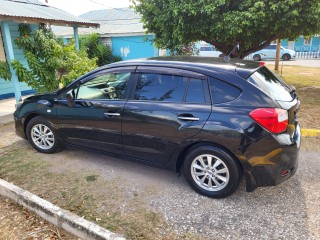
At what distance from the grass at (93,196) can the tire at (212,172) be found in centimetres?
59

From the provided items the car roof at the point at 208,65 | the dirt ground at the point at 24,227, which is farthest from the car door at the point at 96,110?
the dirt ground at the point at 24,227

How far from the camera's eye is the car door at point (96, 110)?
12.0 ft

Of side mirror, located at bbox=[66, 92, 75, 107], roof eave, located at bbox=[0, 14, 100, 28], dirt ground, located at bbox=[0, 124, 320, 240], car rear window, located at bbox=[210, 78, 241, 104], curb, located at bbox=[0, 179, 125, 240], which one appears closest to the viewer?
curb, located at bbox=[0, 179, 125, 240]

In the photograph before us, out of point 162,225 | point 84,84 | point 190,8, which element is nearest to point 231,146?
point 162,225

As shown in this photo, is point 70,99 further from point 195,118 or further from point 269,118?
point 269,118

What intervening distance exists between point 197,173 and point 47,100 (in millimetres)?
2661

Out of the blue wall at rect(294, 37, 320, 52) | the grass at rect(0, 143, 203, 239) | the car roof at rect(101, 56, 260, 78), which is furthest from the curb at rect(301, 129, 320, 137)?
the blue wall at rect(294, 37, 320, 52)

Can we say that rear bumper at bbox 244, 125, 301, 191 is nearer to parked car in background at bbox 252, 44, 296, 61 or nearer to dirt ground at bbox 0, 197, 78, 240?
dirt ground at bbox 0, 197, 78, 240

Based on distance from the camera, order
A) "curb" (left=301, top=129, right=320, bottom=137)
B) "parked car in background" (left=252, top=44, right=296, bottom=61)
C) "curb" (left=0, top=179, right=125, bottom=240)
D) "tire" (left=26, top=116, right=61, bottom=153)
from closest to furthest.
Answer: "curb" (left=0, top=179, right=125, bottom=240) → "tire" (left=26, top=116, right=61, bottom=153) → "curb" (left=301, top=129, right=320, bottom=137) → "parked car in background" (left=252, top=44, right=296, bottom=61)

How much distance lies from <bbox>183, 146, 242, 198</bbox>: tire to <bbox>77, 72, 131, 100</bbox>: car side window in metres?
1.28

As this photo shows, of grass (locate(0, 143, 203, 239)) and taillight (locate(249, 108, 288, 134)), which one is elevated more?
taillight (locate(249, 108, 288, 134))

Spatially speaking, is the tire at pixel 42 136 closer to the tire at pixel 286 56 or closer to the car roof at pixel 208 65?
the car roof at pixel 208 65

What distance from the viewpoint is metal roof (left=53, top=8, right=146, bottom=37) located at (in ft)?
52.0

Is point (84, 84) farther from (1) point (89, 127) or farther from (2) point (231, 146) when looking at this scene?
(2) point (231, 146)
